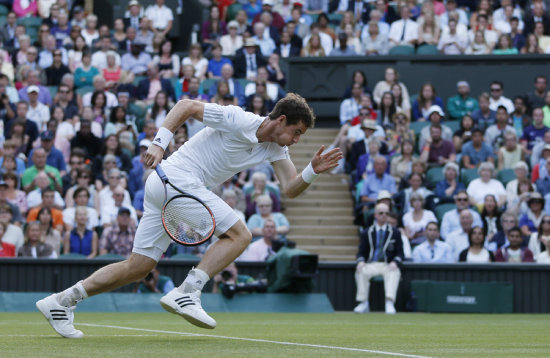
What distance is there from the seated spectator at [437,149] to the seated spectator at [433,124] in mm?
189

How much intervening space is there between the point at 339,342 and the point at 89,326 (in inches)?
116

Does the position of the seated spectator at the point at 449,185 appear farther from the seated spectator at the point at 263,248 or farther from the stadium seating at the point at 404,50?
the stadium seating at the point at 404,50

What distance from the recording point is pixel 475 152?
1833 centimetres

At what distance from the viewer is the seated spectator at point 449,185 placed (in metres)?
17.3

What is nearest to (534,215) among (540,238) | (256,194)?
(540,238)

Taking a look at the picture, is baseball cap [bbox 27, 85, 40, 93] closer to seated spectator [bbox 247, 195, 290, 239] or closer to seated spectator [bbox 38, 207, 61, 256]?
seated spectator [bbox 38, 207, 61, 256]

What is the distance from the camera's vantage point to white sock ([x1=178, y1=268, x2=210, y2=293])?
7.62 m

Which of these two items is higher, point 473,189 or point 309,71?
point 309,71

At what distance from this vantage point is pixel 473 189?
1733 cm

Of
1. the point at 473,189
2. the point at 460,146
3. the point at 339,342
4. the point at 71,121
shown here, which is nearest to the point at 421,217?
the point at 473,189

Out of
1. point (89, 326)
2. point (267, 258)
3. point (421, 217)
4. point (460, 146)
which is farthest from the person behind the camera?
point (460, 146)

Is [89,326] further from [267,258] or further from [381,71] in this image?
[381,71]

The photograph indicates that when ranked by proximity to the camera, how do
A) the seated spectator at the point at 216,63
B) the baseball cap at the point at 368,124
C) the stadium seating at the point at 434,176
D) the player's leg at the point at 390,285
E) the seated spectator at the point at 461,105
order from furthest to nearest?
the seated spectator at the point at 216,63 < the seated spectator at the point at 461,105 < the baseball cap at the point at 368,124 < the stadium seating at the point at 434,176 < the player's leg at the point at 390,285

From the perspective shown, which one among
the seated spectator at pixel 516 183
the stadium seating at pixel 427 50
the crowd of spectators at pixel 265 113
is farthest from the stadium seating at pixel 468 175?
the stadium seating at pixel 427 50
